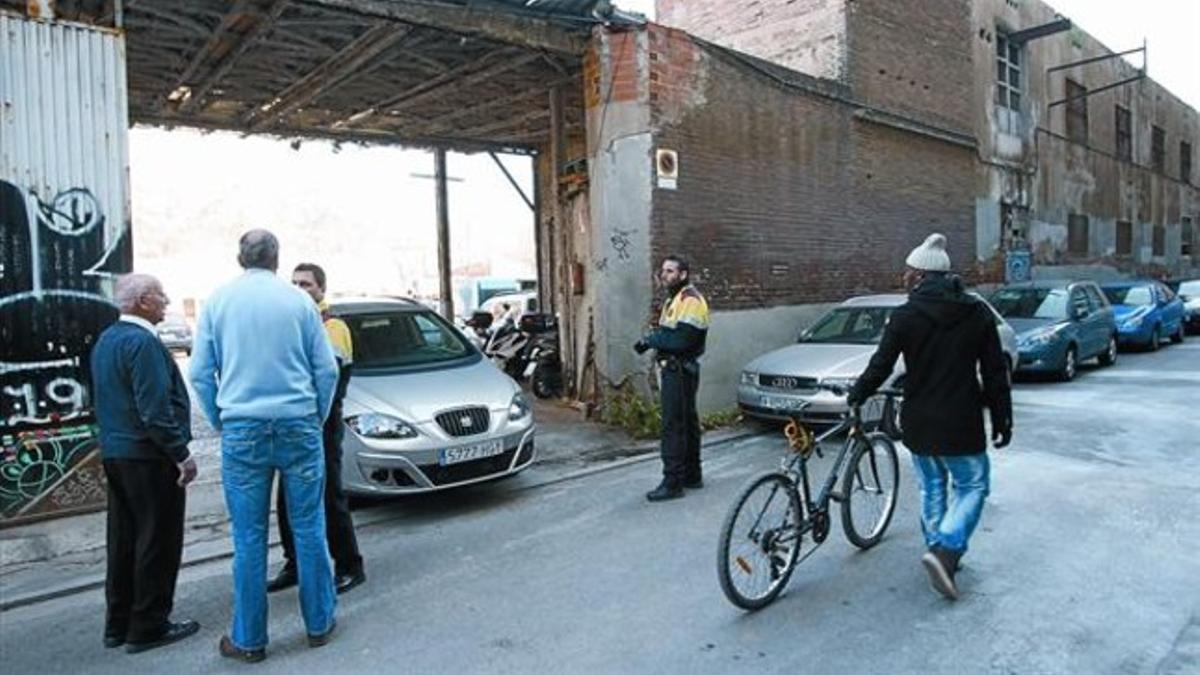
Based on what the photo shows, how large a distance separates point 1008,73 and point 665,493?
1618 cm

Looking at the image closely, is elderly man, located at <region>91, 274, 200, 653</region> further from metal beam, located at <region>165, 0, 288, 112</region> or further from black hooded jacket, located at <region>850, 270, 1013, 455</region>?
metal beam, located at <region>165, 0, 288, 112</region>

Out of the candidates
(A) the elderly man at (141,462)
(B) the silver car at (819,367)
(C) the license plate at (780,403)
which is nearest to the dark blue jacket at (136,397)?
(A) the elderly man at (141,462)

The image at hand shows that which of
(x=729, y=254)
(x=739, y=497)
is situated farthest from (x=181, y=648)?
(x=729, y=254)

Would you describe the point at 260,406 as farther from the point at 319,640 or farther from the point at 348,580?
the point at 348,580

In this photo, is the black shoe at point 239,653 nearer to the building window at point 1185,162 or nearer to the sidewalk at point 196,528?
the sidewalk at point 196,528

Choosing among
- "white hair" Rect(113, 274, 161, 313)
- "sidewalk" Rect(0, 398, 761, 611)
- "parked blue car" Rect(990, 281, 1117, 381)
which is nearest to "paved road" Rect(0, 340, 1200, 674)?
"sidewalk" Rect(0, 398, 761, 611)

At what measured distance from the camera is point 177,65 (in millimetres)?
10523

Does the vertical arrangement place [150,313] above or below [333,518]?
above

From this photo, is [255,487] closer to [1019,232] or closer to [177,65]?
[177,65]

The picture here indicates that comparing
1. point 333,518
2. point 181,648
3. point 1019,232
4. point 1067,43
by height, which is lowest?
point 181,648

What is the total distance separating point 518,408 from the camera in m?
6.84

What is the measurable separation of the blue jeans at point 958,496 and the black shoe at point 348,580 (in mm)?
3139

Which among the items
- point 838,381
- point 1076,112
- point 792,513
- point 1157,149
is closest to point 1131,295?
point 1076,112

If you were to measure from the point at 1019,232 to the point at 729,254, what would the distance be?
10932 millimetres
